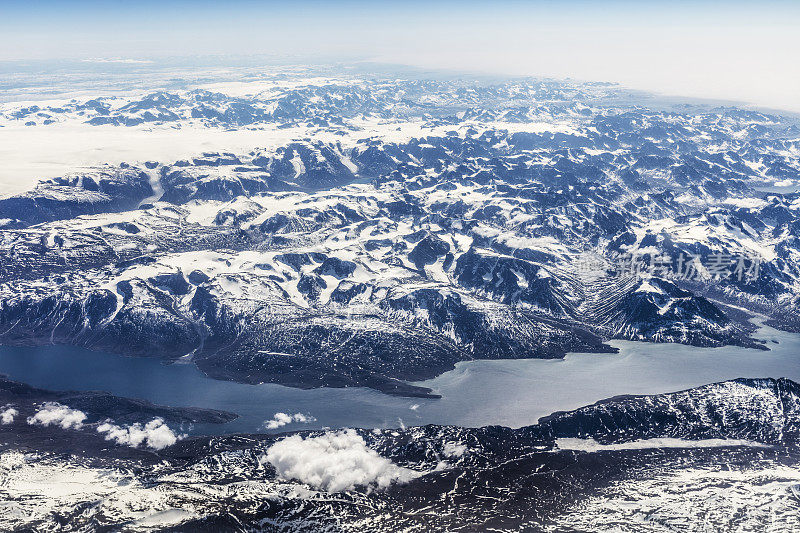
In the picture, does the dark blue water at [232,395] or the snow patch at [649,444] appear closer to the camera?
the snow patch at [649,444]

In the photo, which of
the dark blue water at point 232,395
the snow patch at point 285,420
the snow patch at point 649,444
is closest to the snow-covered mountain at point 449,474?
the snow patch at point 649,444

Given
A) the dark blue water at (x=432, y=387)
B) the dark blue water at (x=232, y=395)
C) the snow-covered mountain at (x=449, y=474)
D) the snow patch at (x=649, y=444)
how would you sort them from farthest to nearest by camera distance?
1. the dark blue water at (x=432, y=387)
2. the dark blue water at (x=232, y=395)
3. the snow patch at (x=649, y=444)
4. the snow-covered mountain at (x=449, y=474)

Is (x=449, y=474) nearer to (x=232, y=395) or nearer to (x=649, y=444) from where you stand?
(x=649, y=444)

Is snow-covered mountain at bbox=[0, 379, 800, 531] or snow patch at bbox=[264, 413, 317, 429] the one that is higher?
snow-covered mountain at bbox=[0, 379, 800, 531]

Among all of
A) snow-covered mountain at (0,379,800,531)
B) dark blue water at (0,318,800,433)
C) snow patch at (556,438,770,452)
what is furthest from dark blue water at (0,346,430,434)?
snow patch at (556,438,770,452)

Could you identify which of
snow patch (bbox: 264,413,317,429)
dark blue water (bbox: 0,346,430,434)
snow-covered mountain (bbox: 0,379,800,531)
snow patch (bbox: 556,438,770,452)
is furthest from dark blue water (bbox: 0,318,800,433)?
snow patch (bbox: 556,438,770,452)

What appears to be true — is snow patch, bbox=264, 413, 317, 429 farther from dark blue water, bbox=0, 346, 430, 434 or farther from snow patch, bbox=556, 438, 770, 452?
A: snow patch, bbox=556, 438, 770, 452

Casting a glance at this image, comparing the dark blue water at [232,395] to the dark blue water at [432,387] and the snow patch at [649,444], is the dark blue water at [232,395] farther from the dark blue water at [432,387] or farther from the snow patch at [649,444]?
the snow patch at [649,444]

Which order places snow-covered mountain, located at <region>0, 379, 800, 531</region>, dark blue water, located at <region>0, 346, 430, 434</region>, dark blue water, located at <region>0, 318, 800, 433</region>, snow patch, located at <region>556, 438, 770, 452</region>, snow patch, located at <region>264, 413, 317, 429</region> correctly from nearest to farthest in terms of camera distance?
snow-covered mountain, located at <region>0, 379, 800, 531</region>
snow patch, located at <region>556, 438, 770, 452</region>
snow patch, located at <region>264, 413, 317, 429</region>
dark blue water, located at <region>0, 346, 430, 434</region>
dark blue water, located at <region>0, 318, 800, 433</region>

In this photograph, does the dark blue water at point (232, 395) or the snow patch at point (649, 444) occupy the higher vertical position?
the snow patch at point (649, 444)

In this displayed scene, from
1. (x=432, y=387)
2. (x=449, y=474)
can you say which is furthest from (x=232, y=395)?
(x=449, y=474)

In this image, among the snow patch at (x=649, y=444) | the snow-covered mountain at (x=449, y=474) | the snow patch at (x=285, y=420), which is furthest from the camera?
the snow patch at (x=285, y=420)

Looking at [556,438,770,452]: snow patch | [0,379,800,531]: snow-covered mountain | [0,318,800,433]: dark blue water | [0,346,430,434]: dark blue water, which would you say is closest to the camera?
[0,379,800,531]: snow-covered mountain

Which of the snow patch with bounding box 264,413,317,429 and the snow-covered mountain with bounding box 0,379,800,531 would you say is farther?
the snow patch with bounding box 264,413,317,429
